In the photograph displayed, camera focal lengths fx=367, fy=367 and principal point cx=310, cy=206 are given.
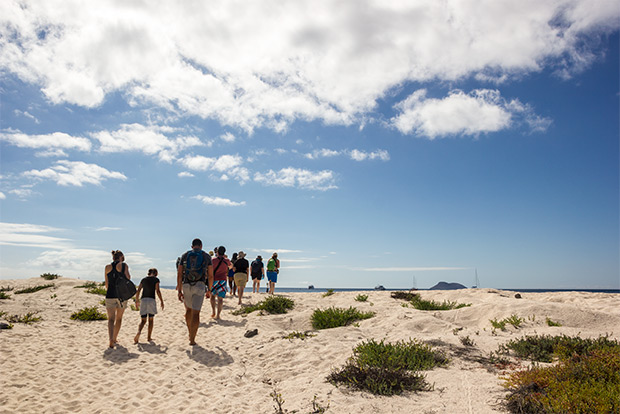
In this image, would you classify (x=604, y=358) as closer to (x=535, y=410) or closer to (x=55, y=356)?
(x=535, y=410)

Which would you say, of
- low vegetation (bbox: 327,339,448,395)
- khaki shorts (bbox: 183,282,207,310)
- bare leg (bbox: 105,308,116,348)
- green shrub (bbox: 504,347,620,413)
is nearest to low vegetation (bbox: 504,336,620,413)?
green shrub (bbox: 504,347,620,413)

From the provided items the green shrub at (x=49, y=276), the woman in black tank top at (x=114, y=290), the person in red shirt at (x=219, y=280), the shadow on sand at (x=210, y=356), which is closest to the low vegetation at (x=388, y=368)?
the shadow on sand at (x=210, y=356)

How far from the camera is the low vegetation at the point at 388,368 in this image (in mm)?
5516

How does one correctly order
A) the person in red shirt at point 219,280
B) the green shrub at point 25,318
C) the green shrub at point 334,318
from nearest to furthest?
1. the green shrub at point 334,318
2. the green shrub at point 25,318
3. the person in red shirt at point 219,280

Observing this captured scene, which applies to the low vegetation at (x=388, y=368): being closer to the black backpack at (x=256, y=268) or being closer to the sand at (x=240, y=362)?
the sand at (x=240, y=362)

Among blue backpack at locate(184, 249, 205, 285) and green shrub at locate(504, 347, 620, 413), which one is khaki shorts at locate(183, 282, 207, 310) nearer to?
blue backpack at locate(184, 249, 205, 285)

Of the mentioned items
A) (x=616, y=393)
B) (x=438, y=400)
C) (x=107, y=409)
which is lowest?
(x=107, y=409)

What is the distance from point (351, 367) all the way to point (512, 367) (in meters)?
2.77

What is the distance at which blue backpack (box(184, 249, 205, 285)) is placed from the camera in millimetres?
9109

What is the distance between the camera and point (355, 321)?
11.3 meters

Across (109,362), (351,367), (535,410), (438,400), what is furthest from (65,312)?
(535,410)

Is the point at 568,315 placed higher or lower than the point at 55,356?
higher

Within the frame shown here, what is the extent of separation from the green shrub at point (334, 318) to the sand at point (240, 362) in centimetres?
51

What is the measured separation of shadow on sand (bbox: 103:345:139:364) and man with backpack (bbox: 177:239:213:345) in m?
1.46
